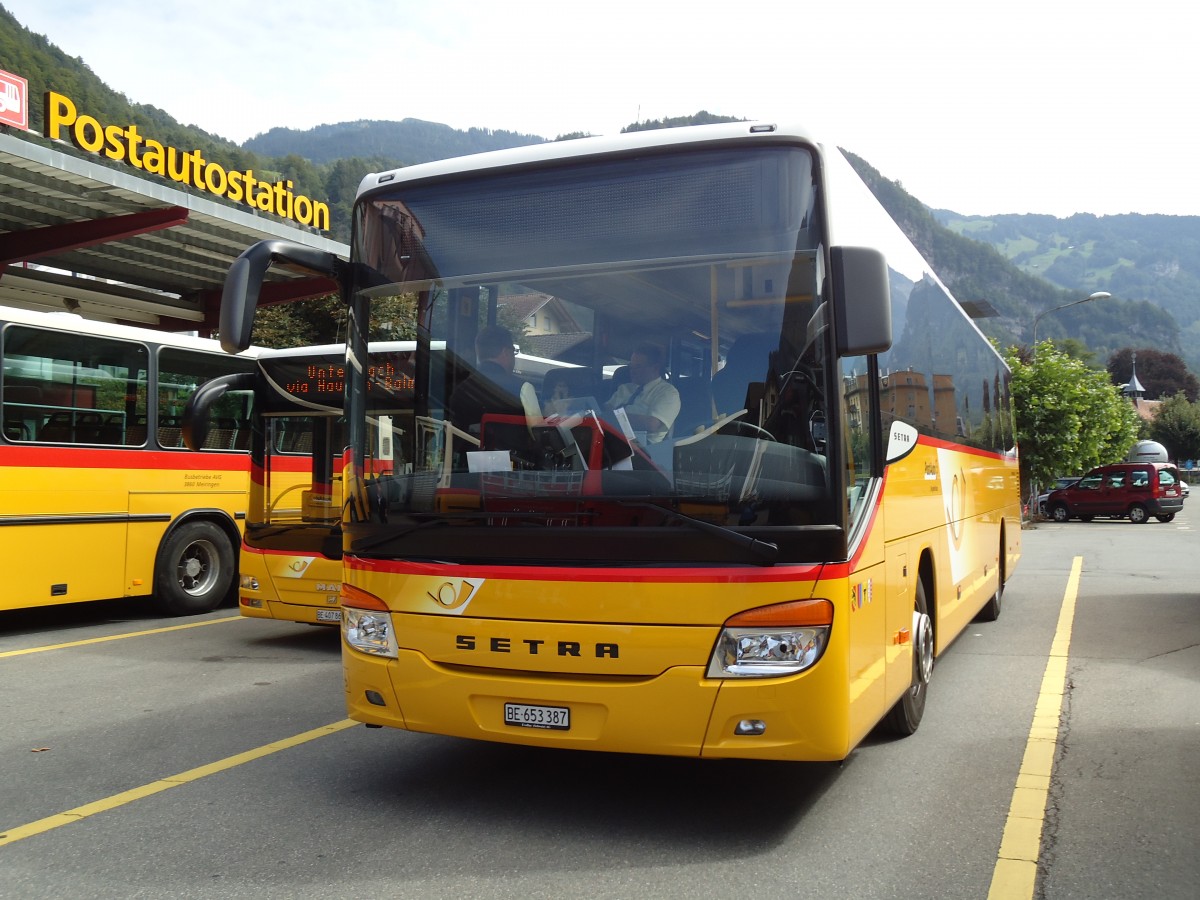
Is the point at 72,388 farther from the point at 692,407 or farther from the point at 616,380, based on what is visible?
the point at 692,407

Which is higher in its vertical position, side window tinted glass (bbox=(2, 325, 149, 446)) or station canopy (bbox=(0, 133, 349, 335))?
station canopy (bbox=(0, 133, 349, 335))

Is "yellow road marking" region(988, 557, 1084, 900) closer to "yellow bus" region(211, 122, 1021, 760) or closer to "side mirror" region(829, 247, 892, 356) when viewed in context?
Answer: "yellow bus" region(211, 122, 1021, 760)

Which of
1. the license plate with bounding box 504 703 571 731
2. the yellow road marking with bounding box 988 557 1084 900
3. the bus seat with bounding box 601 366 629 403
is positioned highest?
the bus seat with bounding box 601 366 629 403

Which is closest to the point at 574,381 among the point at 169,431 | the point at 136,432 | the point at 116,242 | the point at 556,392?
the point at 556,392

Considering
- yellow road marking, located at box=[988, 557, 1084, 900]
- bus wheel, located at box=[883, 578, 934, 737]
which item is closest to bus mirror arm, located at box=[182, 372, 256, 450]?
bus wheel, located at box=[883, 578, 934, 737]

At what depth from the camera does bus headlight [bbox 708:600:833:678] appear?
435cm

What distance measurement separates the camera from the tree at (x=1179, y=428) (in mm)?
96562

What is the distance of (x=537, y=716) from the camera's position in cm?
464

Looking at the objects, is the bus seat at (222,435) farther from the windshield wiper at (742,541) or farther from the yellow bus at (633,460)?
the windshield wiper at (742,541)

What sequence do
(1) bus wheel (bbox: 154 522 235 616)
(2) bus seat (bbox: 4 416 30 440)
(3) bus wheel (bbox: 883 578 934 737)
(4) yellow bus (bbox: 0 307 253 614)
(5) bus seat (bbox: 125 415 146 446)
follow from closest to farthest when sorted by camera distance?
1. (3) bus wheel (bbox: 883 578 934 737)
2. (2) bus seat (bbox: 4 416 30 440)
3. (4) yellow bus (bbox: 0 307 253 614)
4. (5) bus seat (bbox: 125 415 146 446)
5. (1) bus wheel (bbox: 154 522 235 616)

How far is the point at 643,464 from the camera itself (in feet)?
15.0

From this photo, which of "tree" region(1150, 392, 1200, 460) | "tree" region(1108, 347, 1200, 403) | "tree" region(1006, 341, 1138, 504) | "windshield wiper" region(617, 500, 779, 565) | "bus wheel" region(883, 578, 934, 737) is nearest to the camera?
"windshield wiper" region(617, 500, 779, 565)

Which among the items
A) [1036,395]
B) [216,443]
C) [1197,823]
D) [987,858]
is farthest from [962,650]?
[1036,395]

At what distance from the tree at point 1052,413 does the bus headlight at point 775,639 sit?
1318 inches
